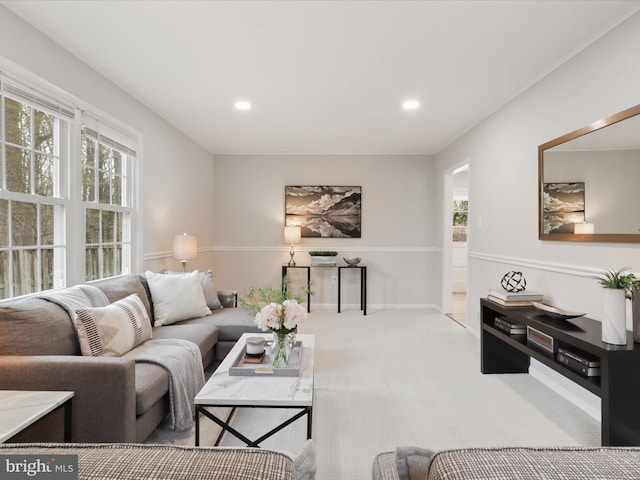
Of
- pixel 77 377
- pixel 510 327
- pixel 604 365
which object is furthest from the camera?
pixel 510 327

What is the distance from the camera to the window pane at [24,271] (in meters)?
2.42

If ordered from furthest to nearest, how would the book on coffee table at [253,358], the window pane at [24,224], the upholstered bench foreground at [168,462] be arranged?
the window pane at [24,224], the book on coffee table at [253,358], the upholstered bench foreground at [168,462]

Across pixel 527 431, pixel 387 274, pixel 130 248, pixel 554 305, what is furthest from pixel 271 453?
pixel 387 274

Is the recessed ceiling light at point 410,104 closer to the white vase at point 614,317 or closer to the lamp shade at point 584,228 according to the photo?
the lamp shade at point 584,228

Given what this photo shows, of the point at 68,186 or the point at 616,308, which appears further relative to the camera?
the point at 68,186

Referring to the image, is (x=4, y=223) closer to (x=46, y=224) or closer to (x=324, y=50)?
(x=46, y=224)

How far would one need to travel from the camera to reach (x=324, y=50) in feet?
8.87

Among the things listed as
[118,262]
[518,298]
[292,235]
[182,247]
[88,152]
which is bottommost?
[518,298]

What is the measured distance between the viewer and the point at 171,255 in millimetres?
4535

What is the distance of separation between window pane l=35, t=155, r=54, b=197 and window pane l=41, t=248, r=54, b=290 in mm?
407

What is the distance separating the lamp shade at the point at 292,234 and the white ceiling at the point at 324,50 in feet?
6.57

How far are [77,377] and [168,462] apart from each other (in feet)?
5.10

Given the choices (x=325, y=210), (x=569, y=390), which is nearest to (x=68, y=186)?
(x=325, y=210)

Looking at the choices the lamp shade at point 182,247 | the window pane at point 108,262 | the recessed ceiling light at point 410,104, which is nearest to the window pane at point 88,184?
the window pane at point 108,262
